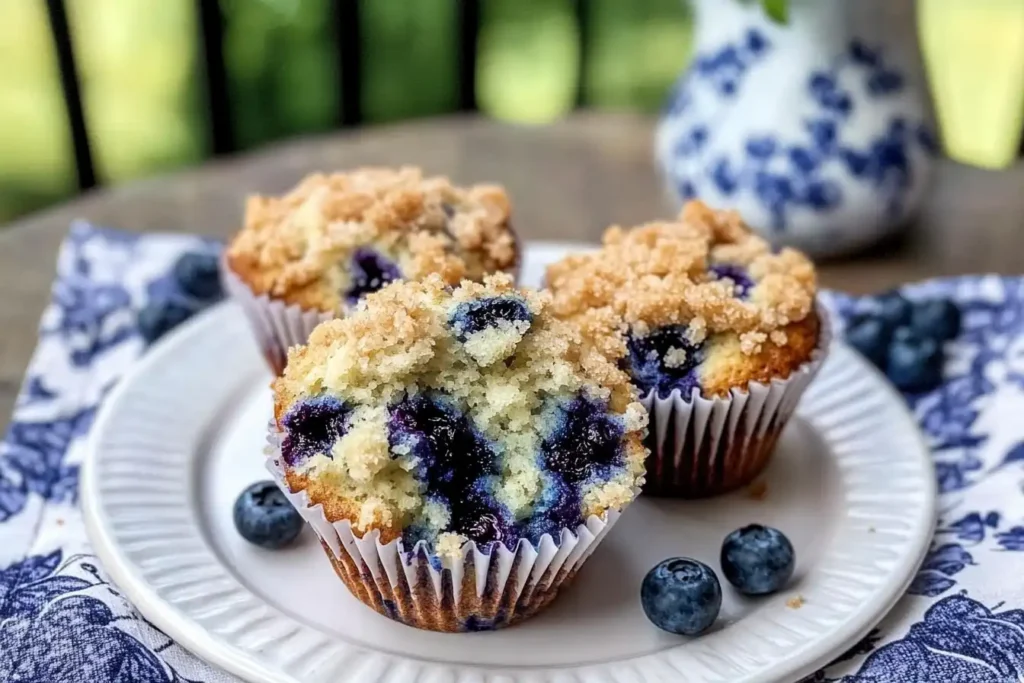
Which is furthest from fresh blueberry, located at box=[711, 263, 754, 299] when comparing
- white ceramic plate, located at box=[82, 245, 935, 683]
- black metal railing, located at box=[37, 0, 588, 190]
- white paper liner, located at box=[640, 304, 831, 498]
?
black metal railing, located at box=[37, 0, 588, 190]

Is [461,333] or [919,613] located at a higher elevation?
[461,333]

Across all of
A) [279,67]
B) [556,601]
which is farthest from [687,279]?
[279,67]

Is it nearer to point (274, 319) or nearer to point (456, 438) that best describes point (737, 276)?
point (456, 438)

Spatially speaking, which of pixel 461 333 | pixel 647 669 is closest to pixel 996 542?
pixel 647 669

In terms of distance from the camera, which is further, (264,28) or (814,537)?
(264,28)

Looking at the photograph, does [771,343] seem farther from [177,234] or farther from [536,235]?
[177,234]
